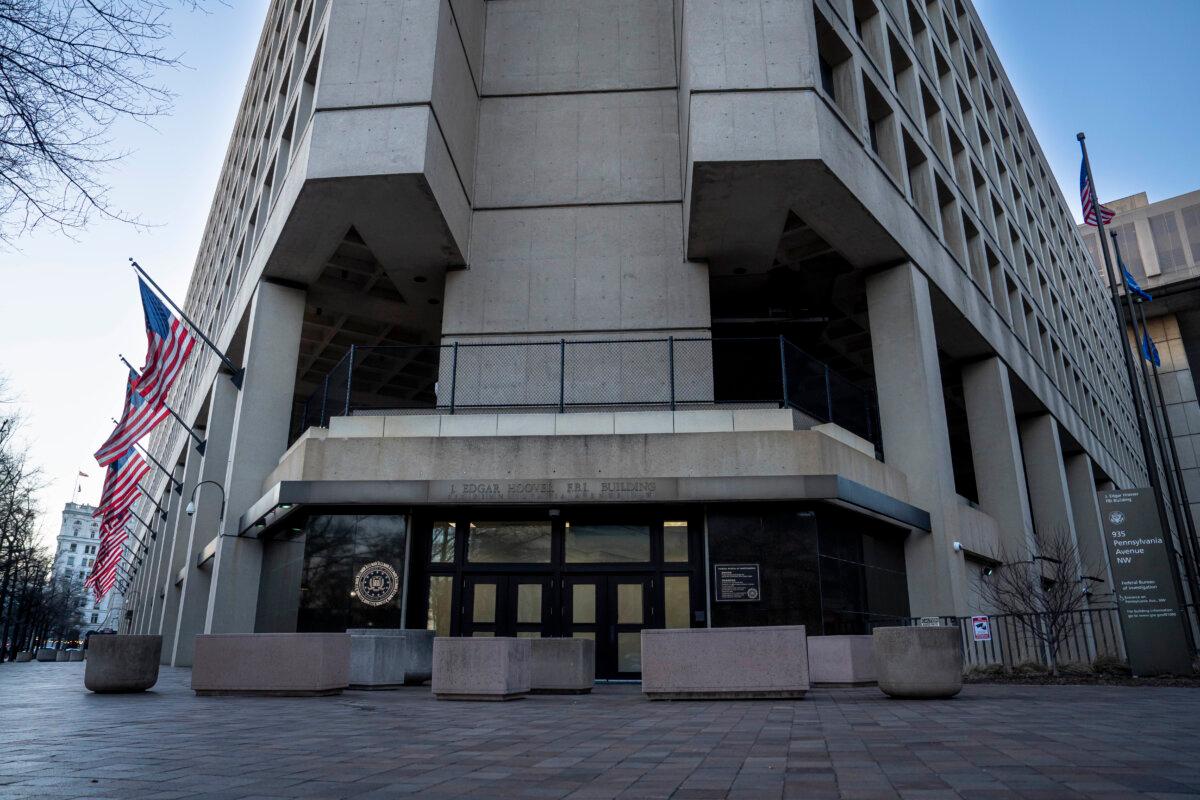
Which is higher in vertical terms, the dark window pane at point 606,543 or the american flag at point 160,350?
the american flag at point 160,350

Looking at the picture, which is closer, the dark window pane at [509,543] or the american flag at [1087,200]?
the dark window pane at [509,543]

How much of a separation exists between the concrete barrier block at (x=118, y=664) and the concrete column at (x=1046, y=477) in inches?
1188

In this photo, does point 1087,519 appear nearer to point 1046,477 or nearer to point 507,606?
point 1046,477

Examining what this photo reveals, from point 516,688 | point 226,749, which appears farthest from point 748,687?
point 226,749

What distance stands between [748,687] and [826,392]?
10842 mm

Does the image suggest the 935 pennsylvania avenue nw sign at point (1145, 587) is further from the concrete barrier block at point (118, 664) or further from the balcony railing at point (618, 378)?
the concrete barrier block at point (118, 664)

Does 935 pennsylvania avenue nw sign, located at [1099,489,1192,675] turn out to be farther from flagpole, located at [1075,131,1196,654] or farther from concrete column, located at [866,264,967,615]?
concrete column, located at [866,264,967,615]

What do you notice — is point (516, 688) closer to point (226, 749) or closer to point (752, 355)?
point (226, 749)

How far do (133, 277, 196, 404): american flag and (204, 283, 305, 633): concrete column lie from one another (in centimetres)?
177

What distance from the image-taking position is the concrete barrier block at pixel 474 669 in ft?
38.2

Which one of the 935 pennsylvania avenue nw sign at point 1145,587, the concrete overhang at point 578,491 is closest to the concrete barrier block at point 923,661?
the 935 pennsylvania avenue nw sign at point 1145,587

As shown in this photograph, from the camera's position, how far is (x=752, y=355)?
20.5 m

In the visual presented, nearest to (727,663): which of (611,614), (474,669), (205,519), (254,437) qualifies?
(474,669)

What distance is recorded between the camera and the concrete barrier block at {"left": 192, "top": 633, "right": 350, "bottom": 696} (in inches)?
479
